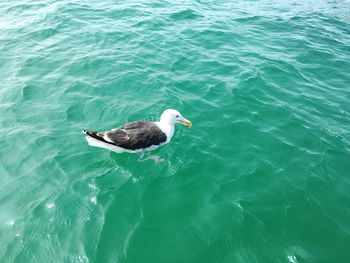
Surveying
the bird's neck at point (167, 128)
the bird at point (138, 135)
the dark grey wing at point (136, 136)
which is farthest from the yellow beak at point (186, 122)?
the dark grey wing at point (136, 136)

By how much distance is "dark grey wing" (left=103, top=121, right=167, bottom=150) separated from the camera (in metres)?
8.50

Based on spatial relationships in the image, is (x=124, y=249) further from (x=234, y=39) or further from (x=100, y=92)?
(x=234, y=39)

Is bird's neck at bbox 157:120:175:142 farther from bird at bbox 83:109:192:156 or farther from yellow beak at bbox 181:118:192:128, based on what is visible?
yellow beak at bbox 181:118:192:128

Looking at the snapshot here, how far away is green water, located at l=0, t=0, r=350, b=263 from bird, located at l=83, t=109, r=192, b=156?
12.5 inches

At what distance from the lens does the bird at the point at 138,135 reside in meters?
8.47

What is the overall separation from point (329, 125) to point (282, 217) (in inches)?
171

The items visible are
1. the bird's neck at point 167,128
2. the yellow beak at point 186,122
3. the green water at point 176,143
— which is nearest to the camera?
the green water at point 176,143

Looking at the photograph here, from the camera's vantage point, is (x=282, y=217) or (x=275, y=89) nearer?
(x=282, y=217)

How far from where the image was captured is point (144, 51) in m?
13.9

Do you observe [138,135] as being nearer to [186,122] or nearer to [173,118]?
[173,118]

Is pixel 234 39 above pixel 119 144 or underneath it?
underneath

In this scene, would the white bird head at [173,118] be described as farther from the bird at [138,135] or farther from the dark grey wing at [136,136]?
the dark grey wing at [136,136]

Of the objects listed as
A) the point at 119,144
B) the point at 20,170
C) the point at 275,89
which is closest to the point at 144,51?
the point at 275,89

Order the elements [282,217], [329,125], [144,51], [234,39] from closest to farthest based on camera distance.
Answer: [282,217] < [329,125] < [144,51] < [234,39]
